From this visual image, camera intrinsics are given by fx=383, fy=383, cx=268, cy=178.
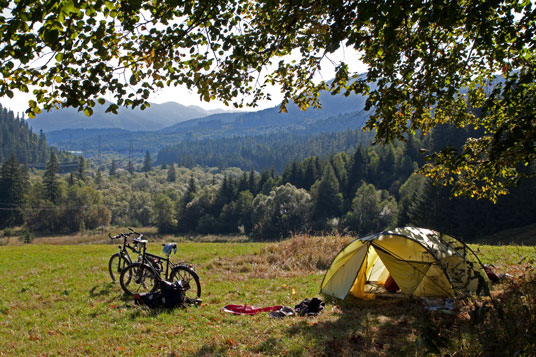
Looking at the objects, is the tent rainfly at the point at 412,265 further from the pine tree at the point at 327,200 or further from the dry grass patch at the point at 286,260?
the pine tree at the point at 327,200

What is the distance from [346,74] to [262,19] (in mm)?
1753

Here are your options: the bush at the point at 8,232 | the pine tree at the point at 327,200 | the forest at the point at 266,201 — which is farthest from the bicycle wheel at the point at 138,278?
the bush at the point at 8,232

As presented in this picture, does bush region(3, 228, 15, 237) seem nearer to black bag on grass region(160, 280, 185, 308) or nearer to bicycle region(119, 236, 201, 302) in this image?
bicycle region(119, 236, 201, 302)

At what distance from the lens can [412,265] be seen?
8961mm

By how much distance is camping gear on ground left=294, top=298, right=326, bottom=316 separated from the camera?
8059 mm

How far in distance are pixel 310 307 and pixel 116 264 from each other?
665cm

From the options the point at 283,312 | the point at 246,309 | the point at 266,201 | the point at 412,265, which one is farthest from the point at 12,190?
Answer: the point at 412,265

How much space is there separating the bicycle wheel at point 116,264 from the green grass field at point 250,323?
41cm

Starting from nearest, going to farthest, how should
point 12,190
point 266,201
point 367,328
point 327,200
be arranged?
point 367,328, point 266,201, point 12,190, point 327,200

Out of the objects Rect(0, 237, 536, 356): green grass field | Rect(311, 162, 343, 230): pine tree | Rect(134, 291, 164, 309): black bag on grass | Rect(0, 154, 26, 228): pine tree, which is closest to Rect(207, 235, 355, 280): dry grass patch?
Rect(0, 237, 536, 356): green grass field

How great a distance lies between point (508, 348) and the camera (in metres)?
3.69

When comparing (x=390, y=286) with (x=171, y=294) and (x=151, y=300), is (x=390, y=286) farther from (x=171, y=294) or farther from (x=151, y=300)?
(x=151, y=300)

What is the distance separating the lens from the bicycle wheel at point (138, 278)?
32.3 feet

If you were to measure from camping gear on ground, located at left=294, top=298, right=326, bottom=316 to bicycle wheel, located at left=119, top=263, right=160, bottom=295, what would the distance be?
12.6 feet
